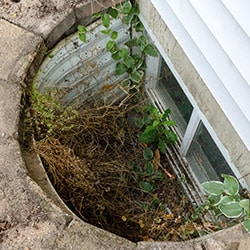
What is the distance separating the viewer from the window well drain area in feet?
7.43

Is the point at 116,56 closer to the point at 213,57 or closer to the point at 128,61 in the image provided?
the point at 128,61

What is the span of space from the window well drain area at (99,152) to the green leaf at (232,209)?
394mm

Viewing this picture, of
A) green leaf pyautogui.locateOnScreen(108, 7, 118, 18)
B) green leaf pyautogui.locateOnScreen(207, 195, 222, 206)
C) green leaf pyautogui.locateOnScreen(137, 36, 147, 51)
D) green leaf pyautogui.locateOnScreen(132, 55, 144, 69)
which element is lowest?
green leaf pyautogui.locateOnScreen(207, 195, 222, 206)

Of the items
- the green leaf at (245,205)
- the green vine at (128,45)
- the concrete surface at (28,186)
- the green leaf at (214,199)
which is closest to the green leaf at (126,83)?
the green vine at (128,45)

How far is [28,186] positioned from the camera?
6.42ft

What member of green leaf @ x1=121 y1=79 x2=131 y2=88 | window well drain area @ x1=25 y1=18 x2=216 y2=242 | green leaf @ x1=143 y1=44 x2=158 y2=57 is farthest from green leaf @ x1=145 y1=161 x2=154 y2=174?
green leaf @ x1=143 y1=44 x2=158 y2=57

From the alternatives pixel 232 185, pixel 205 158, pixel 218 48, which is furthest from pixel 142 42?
pixel 232 185

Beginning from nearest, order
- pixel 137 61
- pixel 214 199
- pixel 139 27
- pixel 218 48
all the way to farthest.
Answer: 1. pixel 218 48
2. pixel 214 199
3. pixel 139 27
4. pixel 137 61

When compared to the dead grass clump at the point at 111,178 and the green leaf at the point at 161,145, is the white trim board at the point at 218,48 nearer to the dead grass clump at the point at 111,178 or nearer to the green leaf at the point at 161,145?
the dead grass clump at the point at 111,178

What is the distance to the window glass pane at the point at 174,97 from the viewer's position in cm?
271

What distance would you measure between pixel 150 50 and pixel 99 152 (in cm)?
70

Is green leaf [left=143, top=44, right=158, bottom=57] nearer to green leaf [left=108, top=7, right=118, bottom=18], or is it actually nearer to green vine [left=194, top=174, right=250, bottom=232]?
green leaf [left=108, top=7, right=118, bottom=18]

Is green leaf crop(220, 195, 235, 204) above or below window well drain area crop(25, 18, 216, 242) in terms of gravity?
below

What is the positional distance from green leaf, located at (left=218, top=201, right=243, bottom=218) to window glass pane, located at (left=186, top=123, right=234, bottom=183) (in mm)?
637
